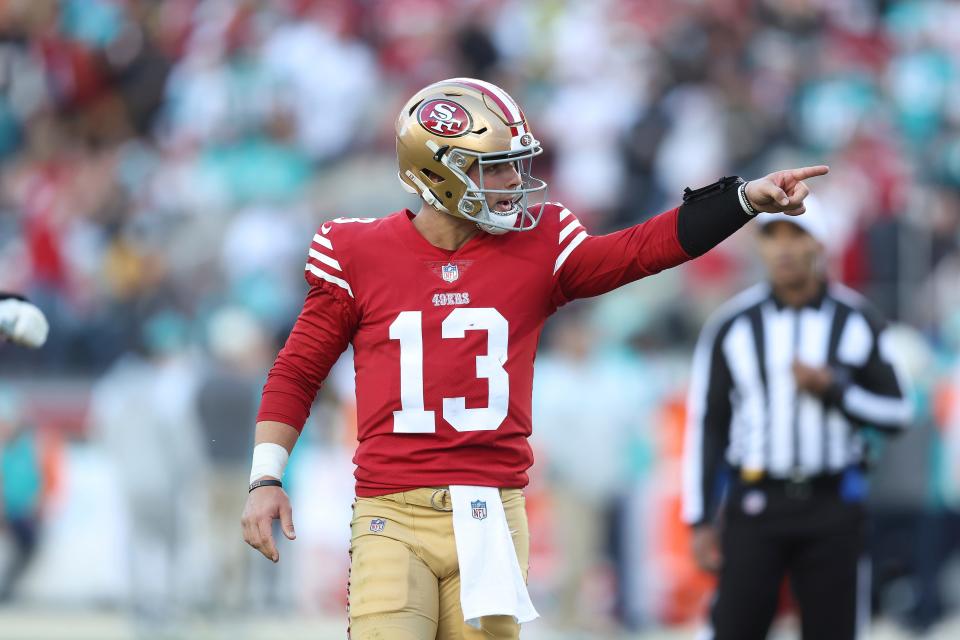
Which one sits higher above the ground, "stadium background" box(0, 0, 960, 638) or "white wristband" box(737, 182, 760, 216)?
"stadium background" box(0, 0, 960, 638)

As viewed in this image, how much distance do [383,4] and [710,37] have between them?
9.96 ft

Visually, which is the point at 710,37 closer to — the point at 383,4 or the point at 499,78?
the point at 499,78

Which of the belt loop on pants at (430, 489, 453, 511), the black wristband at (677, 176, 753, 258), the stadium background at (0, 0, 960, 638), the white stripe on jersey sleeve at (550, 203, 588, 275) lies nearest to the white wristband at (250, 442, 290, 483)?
the belt loop on pants at (430, 489, 453, 511)

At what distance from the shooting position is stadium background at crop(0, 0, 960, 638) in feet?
34.2

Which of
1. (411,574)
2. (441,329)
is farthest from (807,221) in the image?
(411,574)

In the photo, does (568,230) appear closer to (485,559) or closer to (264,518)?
(485,559)

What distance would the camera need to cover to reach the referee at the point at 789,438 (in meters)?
5.77

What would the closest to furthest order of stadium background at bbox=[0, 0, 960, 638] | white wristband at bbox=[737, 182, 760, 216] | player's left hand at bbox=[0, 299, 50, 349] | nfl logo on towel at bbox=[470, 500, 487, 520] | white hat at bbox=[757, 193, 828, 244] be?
1. white wristband at bbox=[737, 182, 760, 216]
2. nfl logo on towel at bbox=[470, 500, 487, 520]
3. player's left hand at bbox=[0, 299, 50, 349]
4. white hat at bbox=[757, 193, 828, 244]
5. stadium background at bbox=[0, 0, 960, 638]

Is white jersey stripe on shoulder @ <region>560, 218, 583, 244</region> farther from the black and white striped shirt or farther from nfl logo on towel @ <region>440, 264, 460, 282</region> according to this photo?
the black and white striped shirt

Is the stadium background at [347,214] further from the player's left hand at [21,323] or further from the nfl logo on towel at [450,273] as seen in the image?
the player's left hand at [21,323]

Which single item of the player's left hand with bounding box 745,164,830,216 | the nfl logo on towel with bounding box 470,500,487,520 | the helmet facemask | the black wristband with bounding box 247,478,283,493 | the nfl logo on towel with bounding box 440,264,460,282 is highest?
the helmet facemask

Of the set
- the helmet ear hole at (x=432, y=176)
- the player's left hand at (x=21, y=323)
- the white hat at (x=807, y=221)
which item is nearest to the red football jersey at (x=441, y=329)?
the helmet ear hole at (x=432, y=176)

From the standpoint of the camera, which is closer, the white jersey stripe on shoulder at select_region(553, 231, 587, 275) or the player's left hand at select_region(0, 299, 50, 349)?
the white jersey stripe on shoulder at select_region(553, 231, 587, 275)

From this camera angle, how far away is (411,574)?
13.3 feet
